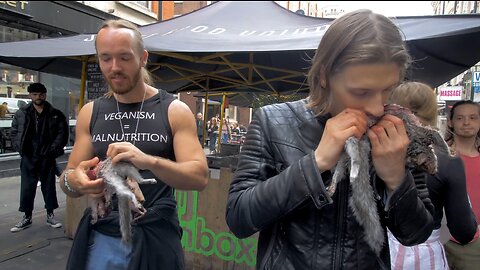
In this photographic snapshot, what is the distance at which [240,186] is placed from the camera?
1.29m

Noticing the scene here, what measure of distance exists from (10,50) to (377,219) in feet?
16.6

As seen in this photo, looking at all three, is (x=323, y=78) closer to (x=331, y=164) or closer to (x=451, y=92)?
(x=331, y=164)

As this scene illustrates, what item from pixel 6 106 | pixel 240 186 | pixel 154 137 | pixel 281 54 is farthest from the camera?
pixel 6 106

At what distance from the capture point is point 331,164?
1.10 metres

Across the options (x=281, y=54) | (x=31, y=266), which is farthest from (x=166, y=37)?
(x=31, y=266)

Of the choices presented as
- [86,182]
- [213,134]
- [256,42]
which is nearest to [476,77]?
[256,42]

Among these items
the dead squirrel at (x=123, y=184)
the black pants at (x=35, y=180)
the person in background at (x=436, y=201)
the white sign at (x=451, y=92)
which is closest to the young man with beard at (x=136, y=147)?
the dead squirrel at (x=123, y=184)

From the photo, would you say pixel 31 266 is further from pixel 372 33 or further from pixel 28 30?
pixel 28 30

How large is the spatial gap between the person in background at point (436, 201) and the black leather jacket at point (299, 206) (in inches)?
30.8

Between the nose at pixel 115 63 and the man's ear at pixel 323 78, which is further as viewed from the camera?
the nose at pixel 115 63

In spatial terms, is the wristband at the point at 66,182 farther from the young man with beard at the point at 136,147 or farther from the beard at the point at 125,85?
the beard at the point at 125,85

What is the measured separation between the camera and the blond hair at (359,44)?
109cm

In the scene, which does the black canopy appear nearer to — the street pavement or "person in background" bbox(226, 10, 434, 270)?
"person in background" bbox(226, 10, 434, 270)

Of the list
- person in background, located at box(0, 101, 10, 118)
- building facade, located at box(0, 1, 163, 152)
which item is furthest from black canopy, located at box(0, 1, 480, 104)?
building facade, located at box(0, 1, 163, 152)
